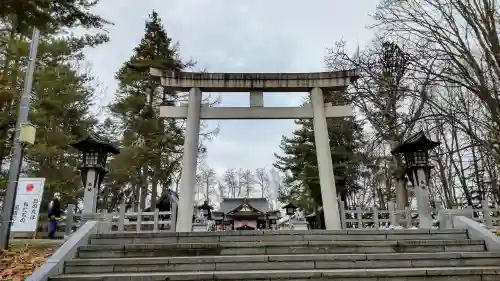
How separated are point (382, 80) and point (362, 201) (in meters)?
18.0

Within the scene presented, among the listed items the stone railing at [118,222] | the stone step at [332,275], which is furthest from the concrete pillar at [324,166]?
the stone railing at [118,222]

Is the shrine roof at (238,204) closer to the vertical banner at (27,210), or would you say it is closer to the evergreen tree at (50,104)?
the evergreen tree at (50,104)

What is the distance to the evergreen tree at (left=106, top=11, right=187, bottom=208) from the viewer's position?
61.4 feet

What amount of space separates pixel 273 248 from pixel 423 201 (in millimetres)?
5340

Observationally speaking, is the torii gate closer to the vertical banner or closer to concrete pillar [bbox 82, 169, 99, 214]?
concrete pillar [bbox 82, 169, 99, 214]

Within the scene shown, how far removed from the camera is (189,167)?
29.9ft

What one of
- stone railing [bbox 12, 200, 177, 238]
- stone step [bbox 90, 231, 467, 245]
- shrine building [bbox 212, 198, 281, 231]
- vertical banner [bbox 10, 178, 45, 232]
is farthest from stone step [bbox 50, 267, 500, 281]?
shrine building [bbox 212, 198, 281, 231]

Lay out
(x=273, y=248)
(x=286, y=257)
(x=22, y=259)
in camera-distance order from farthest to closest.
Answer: (x=22, y=259)
(x=273, y=248)
(x=286, y=257)

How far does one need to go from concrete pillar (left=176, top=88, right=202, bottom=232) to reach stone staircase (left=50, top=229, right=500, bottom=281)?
1.73 metres

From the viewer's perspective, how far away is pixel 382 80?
521 inches

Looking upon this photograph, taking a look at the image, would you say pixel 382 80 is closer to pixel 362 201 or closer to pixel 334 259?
pixel 334 259

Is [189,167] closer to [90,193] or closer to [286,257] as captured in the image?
[90,193]

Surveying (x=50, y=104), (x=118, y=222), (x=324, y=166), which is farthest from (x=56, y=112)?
(x=324, y=166)

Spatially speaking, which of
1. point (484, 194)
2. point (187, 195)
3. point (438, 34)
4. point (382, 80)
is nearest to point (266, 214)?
point (484, 194)
